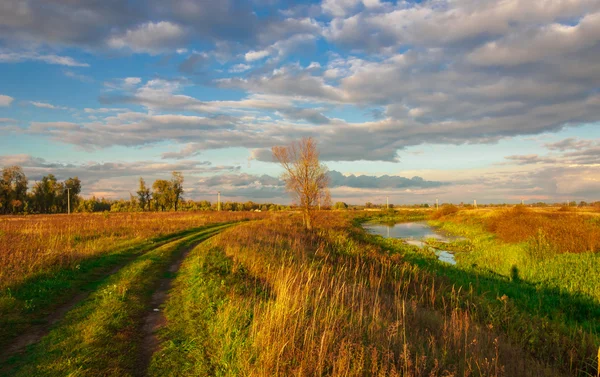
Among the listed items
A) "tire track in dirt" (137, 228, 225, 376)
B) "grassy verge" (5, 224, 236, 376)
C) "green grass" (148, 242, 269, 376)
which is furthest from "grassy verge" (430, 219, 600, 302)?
"grassy verge" (5, 224, 236, 376)

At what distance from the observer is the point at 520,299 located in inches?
548

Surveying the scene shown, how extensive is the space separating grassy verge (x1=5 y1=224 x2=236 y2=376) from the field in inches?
1.4

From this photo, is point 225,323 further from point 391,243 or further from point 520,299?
point 391,243

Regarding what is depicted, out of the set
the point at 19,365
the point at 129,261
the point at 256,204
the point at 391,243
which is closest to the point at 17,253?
the point at 129,261

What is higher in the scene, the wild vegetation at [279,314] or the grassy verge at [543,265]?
the wild vegetation at [279,314]

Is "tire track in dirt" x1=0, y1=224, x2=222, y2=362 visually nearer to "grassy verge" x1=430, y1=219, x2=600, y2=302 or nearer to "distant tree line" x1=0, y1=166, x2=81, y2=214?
"grassy verge" x1=430, y1=219, x2=600, y2=302

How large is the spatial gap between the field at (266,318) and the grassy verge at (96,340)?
0.04 meters

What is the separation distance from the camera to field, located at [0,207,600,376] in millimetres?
5586

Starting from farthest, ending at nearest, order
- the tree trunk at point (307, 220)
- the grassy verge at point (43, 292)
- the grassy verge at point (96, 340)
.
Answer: the tree trunk at point (307, 220)
the grassy verge at point (43, 292)
the grassy verge at point (96, 340)

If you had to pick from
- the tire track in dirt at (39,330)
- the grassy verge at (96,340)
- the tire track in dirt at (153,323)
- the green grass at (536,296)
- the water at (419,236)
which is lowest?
the water at (419,236)

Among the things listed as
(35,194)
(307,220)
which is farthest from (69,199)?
(307,220)

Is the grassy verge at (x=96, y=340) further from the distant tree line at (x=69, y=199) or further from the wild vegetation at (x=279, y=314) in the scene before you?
the distant tree line at (x=69, y=199)

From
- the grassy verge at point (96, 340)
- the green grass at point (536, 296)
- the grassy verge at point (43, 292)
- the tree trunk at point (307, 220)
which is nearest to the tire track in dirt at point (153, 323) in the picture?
the grassy verge at point (96, 340)

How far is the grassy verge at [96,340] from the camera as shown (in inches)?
231
